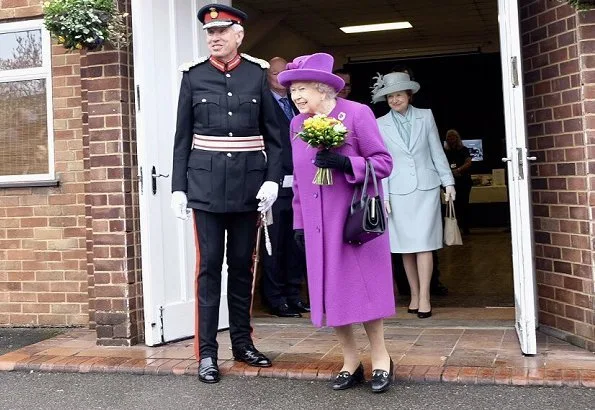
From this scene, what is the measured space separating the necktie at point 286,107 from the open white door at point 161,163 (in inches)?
39.1

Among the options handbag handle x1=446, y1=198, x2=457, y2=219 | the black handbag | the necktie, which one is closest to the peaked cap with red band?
the black handbag

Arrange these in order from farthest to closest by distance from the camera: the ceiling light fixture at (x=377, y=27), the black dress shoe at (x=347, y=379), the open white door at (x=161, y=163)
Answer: the ceiling light fixture at (x=377, y=27)
the open white door at (x=161, y=163)
the black dress shoe at (x=347, y=379)

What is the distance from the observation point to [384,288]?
4363mm

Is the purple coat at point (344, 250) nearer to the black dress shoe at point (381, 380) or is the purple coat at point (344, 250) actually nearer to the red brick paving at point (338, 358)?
the black dress shoe at point (381, 380)

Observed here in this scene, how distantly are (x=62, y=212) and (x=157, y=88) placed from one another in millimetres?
1571

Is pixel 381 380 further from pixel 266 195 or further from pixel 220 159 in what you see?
pixel 220 159

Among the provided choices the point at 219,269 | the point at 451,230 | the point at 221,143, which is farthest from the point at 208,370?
the point at 451,230

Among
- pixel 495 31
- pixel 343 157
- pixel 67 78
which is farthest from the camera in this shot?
pixel 495 31

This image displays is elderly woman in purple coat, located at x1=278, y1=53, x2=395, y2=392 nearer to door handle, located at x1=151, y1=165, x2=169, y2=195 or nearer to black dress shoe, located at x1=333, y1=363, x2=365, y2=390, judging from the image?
black dress shoe, located at x1=333, y1=363, x2=365, y2=390

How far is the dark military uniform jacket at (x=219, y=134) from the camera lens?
4773 mm

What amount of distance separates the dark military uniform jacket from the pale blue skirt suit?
1.80 metres

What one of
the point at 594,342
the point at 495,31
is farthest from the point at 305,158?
the point at 495,31

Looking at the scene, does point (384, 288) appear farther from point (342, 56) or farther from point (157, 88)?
point (342, 56)

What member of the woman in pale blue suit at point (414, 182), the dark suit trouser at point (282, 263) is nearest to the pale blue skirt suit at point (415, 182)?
the woman in pale blue suit at point (414, 182)
